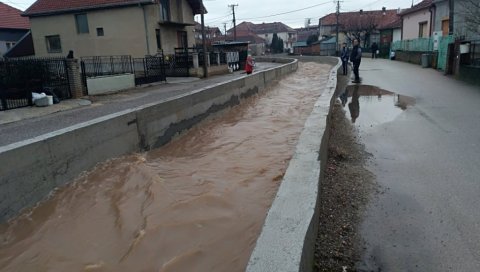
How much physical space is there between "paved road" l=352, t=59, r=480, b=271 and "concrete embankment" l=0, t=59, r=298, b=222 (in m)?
4.13

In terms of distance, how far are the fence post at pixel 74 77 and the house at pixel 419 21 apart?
94.4ft

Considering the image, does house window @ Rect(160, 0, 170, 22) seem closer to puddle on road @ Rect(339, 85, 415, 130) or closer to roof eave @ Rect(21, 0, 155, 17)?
roof eave @ Rect(21, 0, 155, 17)

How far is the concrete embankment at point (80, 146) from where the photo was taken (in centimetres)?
494

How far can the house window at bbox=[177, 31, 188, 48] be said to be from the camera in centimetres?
3350

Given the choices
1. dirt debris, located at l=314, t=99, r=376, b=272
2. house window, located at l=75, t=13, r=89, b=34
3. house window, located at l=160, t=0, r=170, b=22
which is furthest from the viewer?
house window, located at l=160, t=0, r=170, b=22

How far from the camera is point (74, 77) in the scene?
1647cm

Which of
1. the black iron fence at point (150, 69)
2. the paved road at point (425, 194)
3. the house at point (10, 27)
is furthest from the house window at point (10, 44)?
the paved road at point (425, 194)

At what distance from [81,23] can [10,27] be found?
9285mm

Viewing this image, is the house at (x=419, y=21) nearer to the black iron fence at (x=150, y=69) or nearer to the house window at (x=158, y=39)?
the house window at (x=158, y=39)

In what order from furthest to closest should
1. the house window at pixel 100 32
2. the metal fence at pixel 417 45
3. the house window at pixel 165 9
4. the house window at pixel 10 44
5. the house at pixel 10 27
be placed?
the house window at pixel 10 44, the house at pixel 10 27, the house window at pixel 165 9, the house window at pixel 100 32, the metal fence at pixel 417 45

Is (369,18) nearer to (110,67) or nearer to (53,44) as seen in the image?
(53,44)

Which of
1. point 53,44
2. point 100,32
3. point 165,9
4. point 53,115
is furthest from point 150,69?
point 53,44

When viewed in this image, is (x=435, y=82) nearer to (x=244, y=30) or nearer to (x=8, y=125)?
(x=8, y=125)

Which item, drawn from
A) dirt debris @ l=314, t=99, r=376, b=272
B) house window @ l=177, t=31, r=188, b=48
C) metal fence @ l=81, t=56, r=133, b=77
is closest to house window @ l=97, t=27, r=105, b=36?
house window @ l=177, t=31, r=188, b=48
